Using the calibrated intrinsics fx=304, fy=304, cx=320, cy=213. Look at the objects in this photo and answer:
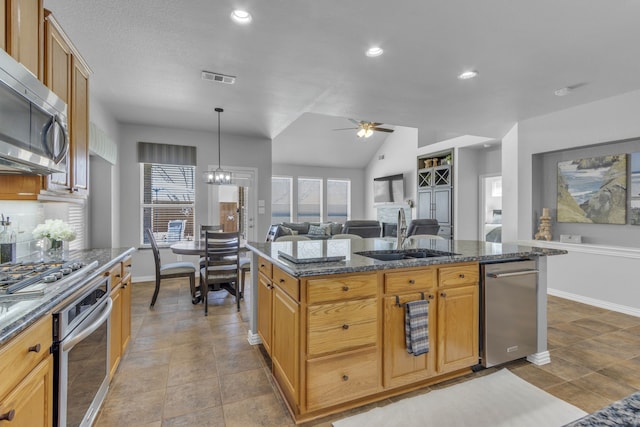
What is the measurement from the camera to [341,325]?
5.91 ft

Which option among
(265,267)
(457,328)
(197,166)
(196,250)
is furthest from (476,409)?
(197,166)

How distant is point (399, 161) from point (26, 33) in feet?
26.9

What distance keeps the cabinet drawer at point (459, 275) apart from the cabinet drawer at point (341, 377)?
70 centimetres

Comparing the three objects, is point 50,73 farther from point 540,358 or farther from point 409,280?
point 540,358

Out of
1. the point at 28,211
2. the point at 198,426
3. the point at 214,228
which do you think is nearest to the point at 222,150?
the point at 214,228

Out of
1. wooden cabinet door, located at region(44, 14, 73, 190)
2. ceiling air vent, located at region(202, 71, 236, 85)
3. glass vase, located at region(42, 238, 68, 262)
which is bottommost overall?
glass vase, located at region(42, 238, 68, 262)

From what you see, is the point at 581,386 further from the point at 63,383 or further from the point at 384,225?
the point at 384,225

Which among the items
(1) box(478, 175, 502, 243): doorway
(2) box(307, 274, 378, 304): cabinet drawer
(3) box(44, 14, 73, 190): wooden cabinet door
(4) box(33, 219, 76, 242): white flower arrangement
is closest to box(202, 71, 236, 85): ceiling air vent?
(3) box(44, 14, 73, 190): wooden cabinet door

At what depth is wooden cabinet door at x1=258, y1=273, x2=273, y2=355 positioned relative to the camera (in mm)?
2350

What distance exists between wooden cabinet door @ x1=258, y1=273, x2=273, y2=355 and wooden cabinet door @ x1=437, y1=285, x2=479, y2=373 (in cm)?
124

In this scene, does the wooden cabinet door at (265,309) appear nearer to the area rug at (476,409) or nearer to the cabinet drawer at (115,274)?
the area rug at (476,409)

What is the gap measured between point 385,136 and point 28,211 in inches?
333

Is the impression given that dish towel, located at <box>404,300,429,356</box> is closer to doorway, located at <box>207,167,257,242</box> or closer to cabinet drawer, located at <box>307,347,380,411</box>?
cabinet drawer, located at <box>307,347,380,411</box>

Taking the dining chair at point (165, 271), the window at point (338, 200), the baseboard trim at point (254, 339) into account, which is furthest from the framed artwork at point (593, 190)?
the window at point (338, 200)
